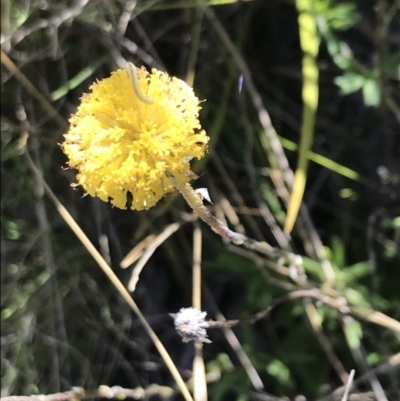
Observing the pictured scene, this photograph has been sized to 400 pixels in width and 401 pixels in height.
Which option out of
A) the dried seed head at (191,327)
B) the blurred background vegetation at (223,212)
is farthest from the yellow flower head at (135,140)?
the blurred background vegetation at (223,212)

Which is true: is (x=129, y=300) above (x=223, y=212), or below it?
below

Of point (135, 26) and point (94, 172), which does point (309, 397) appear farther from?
point (135, 26)

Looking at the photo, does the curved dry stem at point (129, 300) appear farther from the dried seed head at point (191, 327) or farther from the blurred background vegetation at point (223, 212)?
the blurred background vegetation at point (223, 212)

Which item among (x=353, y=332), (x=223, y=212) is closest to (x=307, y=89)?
(x=223, y=212)

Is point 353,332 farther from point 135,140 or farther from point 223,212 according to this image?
point 135,140

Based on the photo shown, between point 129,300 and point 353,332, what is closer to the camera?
point 129,300

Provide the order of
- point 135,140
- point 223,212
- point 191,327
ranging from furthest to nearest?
point 223,212 → point 191,327 → point 135,140

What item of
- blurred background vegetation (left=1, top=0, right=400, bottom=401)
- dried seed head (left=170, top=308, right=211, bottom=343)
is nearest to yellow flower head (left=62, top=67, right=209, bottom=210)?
dried seed head (left=170, top=308, right=211, bottom=343)

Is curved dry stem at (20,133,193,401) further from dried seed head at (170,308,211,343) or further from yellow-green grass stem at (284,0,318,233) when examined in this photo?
yellow-green grass stem at (284,0,318,233)
